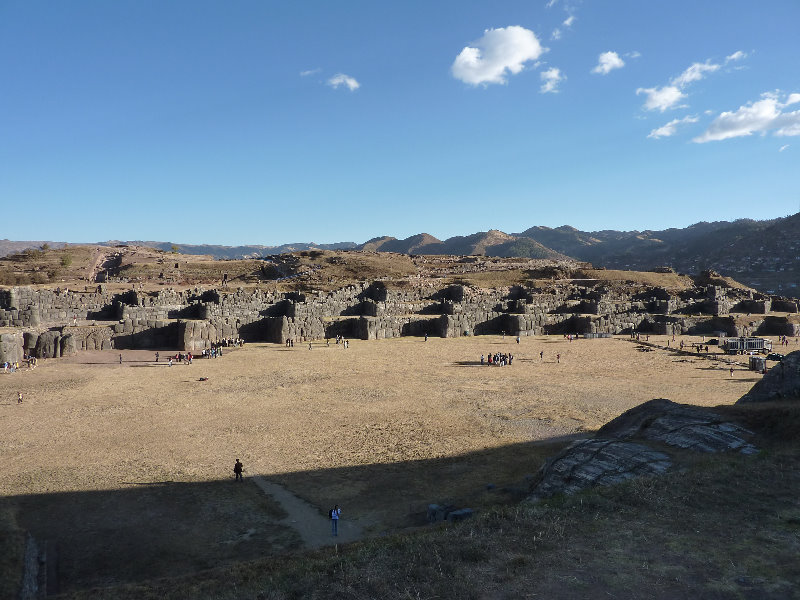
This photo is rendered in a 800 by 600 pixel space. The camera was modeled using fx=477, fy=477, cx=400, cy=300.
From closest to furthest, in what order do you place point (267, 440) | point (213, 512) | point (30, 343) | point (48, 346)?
point (213, 512) → point (267, 440) → point (30, 343) → point (48, 346)

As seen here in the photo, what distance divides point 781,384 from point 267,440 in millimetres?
19857

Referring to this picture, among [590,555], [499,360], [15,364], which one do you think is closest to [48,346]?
[15,364]

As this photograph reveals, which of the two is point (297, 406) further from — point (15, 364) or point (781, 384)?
point (15, 364)

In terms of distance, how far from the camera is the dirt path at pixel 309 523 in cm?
1222

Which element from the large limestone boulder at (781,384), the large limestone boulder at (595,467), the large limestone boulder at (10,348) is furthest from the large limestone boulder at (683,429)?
the large limestone boulder at (10,348)

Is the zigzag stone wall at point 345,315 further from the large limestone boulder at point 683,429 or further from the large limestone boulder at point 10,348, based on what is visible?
the large limestone boulder at point 683,429

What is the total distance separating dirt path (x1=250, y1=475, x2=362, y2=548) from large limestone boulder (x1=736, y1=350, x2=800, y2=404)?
15715 millimetres

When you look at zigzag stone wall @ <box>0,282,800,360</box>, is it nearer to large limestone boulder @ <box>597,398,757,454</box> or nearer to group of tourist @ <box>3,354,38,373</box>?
group of tourist @ <box>3,354,38,373</box>

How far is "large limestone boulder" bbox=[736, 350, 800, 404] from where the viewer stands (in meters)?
17.1

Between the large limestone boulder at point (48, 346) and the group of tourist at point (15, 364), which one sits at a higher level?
the large limestone boulder at point (48, 346)

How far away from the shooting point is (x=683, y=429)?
46.3ft

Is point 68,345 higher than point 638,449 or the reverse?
the reverse

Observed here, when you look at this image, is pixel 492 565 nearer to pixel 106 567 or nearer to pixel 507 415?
pixel 106 567

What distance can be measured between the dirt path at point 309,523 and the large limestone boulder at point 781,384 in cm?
1572
